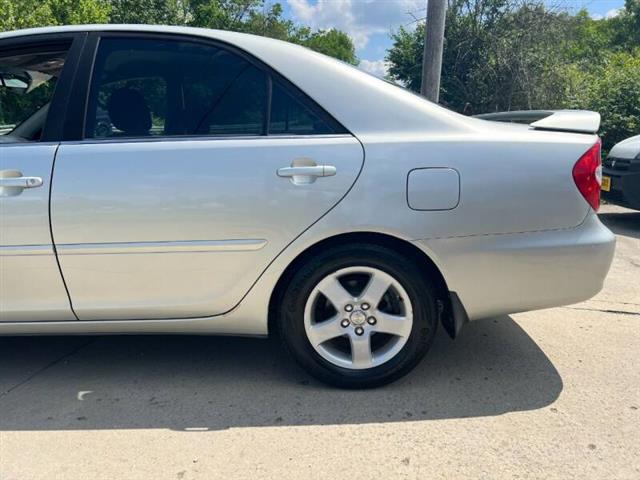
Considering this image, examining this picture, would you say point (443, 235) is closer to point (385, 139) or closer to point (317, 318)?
point (385, 139)

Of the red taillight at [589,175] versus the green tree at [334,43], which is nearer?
the red taillight at [589,175]

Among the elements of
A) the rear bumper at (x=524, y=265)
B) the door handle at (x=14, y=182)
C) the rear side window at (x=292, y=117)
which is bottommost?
the rear bumper at (x=524, y=265)

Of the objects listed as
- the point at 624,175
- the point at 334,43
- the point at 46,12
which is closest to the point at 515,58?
the point at 624,175

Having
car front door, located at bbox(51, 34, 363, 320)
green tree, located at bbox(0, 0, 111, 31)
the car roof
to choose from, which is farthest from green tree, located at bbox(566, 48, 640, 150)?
green tree, located at bbox(0, 0, 111, 31)

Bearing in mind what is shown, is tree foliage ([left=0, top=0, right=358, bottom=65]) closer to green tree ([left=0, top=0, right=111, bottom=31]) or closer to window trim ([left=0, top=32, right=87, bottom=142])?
green tree ([left=0, top=0, right=111, bottom=31])

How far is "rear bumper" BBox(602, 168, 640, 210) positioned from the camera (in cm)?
557

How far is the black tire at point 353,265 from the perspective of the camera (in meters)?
2.39

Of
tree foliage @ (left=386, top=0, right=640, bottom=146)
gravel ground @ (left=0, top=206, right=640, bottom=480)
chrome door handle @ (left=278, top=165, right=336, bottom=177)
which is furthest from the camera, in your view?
tree foliage @ (left=386, top=0, right=640, bottom=146)

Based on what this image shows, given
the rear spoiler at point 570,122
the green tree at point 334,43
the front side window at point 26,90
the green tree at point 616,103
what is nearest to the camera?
the rear spoiler at point 570,122

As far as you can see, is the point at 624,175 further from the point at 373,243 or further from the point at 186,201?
the point at 186,201

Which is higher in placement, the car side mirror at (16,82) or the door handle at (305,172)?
the car side mirror at (16,82)

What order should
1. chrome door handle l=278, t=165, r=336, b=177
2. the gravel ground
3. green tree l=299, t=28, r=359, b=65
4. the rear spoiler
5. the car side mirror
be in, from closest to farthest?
the gravel ground → chrome door handle l=278, t=165, r=336, b=177 → the rear spoiler → the car side mirror → green tree l=299, t=28, r=359, b=65

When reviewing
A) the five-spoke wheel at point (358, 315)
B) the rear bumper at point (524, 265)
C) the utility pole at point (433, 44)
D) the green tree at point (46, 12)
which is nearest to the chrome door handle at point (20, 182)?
the five-spoke wheel at point (358, 315)

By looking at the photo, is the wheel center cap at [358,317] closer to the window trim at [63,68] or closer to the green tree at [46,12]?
the window trim at [63,68]
